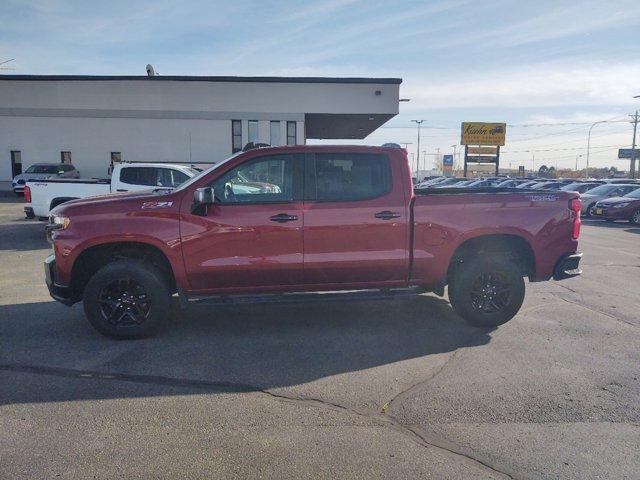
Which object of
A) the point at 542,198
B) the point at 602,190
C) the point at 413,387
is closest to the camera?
the point at 413,387

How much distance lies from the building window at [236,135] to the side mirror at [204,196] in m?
26.3

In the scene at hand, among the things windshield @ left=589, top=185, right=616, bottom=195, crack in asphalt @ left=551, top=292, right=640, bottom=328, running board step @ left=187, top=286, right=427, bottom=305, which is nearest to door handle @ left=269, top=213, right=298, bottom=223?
running board step @ left=187, top=286, right=427, bottom=305

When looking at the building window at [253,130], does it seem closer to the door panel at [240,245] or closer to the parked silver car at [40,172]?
the parked silver car at [40,172]

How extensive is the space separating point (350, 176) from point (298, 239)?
943 millimetres

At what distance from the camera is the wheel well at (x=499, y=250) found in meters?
5.75

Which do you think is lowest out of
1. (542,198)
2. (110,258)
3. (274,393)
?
(274,393)

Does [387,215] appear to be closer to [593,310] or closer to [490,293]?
[490,293]

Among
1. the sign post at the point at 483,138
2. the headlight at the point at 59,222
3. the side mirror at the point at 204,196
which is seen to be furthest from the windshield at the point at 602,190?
the headlight at the point at 59,222

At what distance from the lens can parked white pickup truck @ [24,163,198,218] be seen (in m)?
12.0

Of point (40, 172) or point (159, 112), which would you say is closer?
point (40, 172)

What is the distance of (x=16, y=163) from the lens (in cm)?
3105

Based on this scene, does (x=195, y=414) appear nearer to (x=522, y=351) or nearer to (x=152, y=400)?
(x=152, y=400)

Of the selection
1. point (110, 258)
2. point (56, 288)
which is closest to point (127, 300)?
point (110, 258)

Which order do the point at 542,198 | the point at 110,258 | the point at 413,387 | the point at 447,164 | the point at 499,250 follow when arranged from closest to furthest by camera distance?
1. the point at 413,387
2. the point at 110,258
3. the point at 542,198
4. the point at 499,250
5. the point at 447,164
